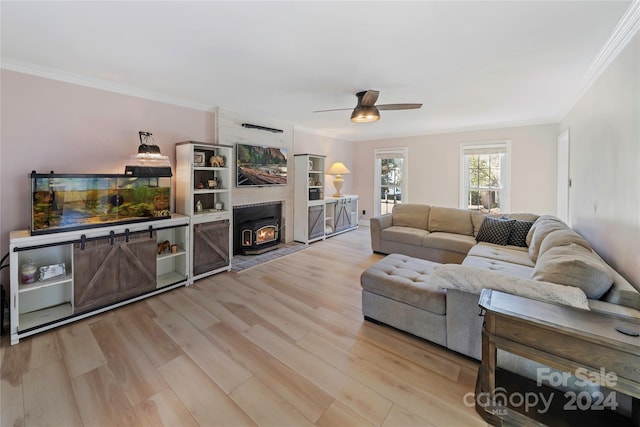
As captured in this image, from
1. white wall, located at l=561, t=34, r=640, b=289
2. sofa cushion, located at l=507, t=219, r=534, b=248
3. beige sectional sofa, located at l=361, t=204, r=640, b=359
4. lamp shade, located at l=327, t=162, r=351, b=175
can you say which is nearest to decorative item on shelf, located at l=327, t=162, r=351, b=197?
lamp shade, located at l=327, t=162, r=351, b=175

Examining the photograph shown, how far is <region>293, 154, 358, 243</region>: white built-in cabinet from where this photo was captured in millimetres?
5309

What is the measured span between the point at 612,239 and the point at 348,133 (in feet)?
16.9

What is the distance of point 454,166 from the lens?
5.89 metres

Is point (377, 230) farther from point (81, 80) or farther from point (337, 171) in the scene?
point (81, 80)

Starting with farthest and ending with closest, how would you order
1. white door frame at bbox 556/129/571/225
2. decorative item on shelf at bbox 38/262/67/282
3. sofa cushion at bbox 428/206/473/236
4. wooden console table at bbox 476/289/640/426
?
sofa cushion at bbox 428/206/473/236 → white door frame at bbox 556/129/571/225 → decorative item on shelf at bbox 38/262/67/282 → wooden console table at bbox 476/289/640/426

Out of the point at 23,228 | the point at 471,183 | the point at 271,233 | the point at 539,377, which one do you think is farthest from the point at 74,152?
the point at 471,183

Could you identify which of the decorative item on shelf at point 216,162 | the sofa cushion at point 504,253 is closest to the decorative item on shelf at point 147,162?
the decorative item on shelf at point 216,162

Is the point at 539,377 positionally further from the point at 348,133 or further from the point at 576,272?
the point at 348,133

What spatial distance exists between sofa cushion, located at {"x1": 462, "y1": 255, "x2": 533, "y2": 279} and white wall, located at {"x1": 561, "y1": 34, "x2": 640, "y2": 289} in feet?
1.92

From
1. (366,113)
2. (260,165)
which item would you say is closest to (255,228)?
(260,165)

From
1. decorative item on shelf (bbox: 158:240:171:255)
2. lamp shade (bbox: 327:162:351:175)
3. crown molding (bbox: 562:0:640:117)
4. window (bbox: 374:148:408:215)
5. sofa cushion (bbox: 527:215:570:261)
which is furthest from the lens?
window (bbox: 374:148:408:215)

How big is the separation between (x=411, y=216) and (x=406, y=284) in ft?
8.88

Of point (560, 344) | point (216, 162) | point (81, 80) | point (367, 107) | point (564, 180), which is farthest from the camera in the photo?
point (564, 180)

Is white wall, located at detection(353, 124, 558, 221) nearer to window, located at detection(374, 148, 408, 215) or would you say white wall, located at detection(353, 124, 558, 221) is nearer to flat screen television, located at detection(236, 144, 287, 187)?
window, located at detection(374, 148, 408, 215)
